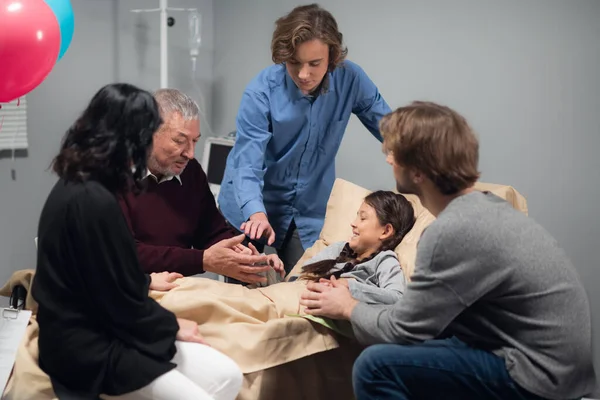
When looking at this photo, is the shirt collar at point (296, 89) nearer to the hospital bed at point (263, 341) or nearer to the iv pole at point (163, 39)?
the hospital bed at point (263, 341)

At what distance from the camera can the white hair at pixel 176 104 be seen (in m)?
2.31

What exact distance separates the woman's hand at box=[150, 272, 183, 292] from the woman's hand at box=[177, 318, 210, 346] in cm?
20

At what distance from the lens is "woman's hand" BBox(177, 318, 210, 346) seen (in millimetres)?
1895

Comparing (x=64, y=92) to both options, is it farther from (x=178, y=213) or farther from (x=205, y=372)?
(x=205, y=372)

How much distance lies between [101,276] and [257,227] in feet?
3.04

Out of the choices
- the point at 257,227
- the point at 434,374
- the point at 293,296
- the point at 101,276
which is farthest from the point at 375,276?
the point at 101,276

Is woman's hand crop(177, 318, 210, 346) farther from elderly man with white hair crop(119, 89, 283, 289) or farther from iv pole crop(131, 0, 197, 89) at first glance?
iv pole crop(131, 0, 197, 89)

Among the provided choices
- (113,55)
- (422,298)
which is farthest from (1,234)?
(422,298)

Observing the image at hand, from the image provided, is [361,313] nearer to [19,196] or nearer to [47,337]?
[47,337]

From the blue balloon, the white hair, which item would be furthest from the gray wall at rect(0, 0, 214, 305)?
the white hair

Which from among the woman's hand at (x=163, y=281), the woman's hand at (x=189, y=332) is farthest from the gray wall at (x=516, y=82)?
the woman's hand at (x=189, y=332)

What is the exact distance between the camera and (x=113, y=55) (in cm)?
377

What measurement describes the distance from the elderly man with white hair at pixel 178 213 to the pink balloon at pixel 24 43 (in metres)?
0.42

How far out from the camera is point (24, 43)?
2.36m
